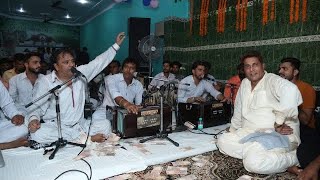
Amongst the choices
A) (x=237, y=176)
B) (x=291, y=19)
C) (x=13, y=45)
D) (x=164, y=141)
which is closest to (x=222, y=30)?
Result: (x=291, y=19)

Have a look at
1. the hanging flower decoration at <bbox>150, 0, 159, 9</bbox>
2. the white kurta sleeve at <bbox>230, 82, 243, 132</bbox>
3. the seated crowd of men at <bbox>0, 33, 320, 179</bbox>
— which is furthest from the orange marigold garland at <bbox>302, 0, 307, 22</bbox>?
the hanging flower decoration at <bbox>150, 0, 159, 9</bbox>

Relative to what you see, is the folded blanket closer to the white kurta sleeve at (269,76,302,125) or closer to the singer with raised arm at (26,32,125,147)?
the white kurta sleeve at (269,76,302,125)

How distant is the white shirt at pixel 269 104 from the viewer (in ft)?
9.14

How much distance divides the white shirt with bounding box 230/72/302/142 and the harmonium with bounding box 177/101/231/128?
0.83 meters

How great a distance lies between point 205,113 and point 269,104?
1.32 meters

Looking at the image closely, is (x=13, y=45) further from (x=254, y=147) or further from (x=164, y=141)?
(x=254, y=147)

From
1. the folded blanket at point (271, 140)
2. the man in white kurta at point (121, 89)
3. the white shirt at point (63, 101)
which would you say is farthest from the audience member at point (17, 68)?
the folded blanket at point (271, 140)

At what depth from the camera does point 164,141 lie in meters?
3.49

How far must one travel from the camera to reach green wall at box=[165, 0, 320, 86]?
471 centimetres

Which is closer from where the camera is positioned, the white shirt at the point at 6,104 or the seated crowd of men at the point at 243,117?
the seated crowd of men at the point at 243,117

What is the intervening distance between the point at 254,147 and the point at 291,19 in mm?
3372

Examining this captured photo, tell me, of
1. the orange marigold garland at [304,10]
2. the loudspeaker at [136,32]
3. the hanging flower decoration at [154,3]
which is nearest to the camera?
the orange marigold garland at [304,10]

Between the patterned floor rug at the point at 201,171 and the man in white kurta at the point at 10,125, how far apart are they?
5.28 feet

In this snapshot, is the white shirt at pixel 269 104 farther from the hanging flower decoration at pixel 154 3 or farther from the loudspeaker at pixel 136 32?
the hanging flower decoration at pixel 154 3
